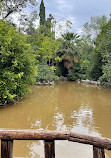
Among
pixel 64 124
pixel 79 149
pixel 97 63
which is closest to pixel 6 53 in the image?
pixel 64 124

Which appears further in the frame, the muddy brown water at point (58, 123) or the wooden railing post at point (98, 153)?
the muddy brown water at point (58, 123)

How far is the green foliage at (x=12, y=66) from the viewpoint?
6.21 metres

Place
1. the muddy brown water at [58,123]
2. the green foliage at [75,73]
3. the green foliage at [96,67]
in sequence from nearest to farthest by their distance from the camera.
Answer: the muddy brown water at [58,123] < the green foliage at [96,67] < the green foliage at [75,73]

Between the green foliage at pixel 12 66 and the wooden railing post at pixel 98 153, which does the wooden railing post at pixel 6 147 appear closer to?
the wooden railing post at pixel 98 153

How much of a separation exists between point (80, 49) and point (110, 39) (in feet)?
34.8

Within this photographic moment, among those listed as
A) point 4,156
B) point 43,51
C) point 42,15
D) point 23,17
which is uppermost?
point 42,15

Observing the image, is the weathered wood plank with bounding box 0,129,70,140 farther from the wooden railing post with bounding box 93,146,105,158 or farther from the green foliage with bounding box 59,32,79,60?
the green foliage with bounding box 59,32,79,60

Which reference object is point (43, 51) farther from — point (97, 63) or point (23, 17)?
point (97, 63)

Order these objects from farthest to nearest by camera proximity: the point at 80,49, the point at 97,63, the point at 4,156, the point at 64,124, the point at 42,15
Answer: the point at 42,15, the point at 80,49, the point at 97,63, the point at 64,124, the point at 4,156

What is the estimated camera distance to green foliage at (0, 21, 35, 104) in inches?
244


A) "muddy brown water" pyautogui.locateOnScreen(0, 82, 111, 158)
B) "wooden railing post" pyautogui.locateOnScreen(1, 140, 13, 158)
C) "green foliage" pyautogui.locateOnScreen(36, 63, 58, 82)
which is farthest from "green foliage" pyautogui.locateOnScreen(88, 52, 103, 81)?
"wooden railing post" pyautogui.locateOnScreen(1, 140, 13, 158)

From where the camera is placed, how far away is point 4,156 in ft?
4.49

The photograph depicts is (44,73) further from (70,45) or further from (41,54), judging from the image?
(70,45)

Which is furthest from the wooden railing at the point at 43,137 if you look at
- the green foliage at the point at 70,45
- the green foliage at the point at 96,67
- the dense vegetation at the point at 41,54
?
the green foliage at the point at 70,45
